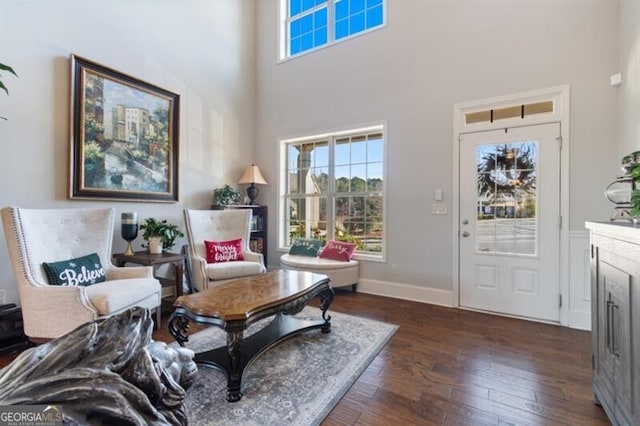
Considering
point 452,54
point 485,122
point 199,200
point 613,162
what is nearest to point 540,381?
point 613,162

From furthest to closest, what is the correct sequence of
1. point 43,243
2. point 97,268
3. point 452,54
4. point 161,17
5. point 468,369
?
point 161,17 < point 452,54 < point 97,268 < point 43,243 < point 468,369

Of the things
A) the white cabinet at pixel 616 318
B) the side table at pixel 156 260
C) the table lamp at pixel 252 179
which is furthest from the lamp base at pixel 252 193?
the white cabinet at pixel 616 318

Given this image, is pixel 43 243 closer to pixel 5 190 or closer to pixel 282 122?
pixel 5 190

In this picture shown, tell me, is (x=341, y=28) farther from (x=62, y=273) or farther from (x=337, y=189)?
(x=62, y=273)

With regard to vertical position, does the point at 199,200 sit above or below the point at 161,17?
below

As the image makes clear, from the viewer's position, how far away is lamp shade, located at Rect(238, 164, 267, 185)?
4633 millimetres

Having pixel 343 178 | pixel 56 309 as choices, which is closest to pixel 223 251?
pixel 56 309

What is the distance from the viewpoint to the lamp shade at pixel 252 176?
463cm

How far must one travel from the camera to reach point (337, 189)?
447 cm

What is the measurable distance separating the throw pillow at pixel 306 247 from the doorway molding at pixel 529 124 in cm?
180

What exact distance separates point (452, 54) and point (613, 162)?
76.1 inches

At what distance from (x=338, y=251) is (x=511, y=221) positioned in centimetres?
207

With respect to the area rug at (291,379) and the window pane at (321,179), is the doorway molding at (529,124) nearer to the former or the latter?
the area rug at (291,379)

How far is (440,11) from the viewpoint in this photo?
11.6ft
